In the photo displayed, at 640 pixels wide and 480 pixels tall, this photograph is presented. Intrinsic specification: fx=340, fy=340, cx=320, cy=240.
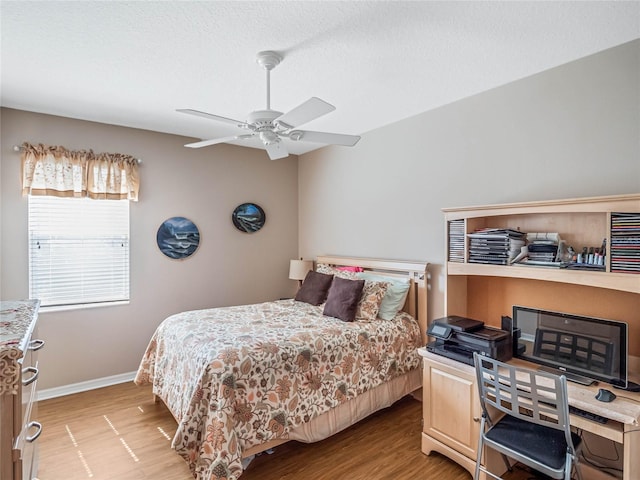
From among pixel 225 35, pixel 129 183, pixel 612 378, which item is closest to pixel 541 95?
pixel 612 378

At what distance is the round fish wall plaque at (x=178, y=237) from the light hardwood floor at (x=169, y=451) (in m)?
1.66

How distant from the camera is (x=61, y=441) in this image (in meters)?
2.62

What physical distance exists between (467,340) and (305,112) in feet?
6.05

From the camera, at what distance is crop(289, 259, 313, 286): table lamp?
184 inches

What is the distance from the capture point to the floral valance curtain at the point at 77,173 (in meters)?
3.25

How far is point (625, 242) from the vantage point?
182cm

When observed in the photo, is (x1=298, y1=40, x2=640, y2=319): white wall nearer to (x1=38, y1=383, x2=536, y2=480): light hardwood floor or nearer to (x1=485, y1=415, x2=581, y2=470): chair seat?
(x1=38, y1=383, x2=536, y2=480): light hardwood floor

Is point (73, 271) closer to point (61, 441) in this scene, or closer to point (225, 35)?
point (61, 441)

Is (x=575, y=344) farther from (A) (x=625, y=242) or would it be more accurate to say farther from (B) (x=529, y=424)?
(A) (x=625, y=242)

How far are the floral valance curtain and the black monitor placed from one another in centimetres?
390

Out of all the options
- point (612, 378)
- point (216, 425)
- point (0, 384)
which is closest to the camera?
point (0, 384)

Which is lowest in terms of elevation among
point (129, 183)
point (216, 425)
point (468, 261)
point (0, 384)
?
point (216, 425)

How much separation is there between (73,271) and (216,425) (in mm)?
2566

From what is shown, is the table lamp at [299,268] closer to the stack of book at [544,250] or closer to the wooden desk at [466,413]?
the wooden desk at [466,413]
